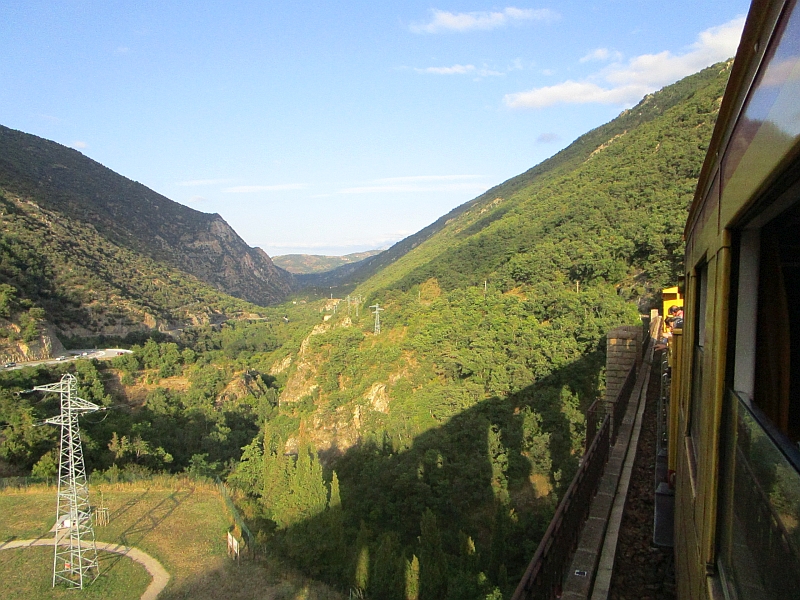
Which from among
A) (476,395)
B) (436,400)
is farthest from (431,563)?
(436,400)

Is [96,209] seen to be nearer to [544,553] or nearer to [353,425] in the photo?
[353,425]

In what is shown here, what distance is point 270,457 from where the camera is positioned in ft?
73.2

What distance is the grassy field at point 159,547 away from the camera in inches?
601

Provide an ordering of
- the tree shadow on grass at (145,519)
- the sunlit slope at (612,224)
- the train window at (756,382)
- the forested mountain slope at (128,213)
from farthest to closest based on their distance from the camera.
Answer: the forested mountain slope at (128,213)
the sunlit slope at (612,224)
the tree shadow on grass at (145,519)
the train window at (756,382)

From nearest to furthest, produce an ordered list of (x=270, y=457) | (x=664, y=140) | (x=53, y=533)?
1. (x=53, y=533)
2. (x=270, y=457)
3. (x=664, y=140)

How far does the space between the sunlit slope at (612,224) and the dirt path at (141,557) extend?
19307 mm

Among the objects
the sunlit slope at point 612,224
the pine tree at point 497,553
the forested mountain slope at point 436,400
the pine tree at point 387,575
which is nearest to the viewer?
the pine tree at point 497,553

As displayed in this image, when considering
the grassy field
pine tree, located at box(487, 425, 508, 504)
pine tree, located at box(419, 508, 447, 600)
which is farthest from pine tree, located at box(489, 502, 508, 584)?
the grassy field

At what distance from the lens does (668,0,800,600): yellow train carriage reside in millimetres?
1022

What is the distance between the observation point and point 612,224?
2669cm

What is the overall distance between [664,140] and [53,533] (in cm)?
3941

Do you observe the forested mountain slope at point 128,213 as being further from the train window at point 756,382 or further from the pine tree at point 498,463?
the train window at point 756,382

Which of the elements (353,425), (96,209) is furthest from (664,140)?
(96,209)

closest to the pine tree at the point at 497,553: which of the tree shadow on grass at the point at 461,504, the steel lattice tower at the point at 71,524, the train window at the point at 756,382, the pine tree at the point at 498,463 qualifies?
the tree shadow on grass at the point at 461,504
